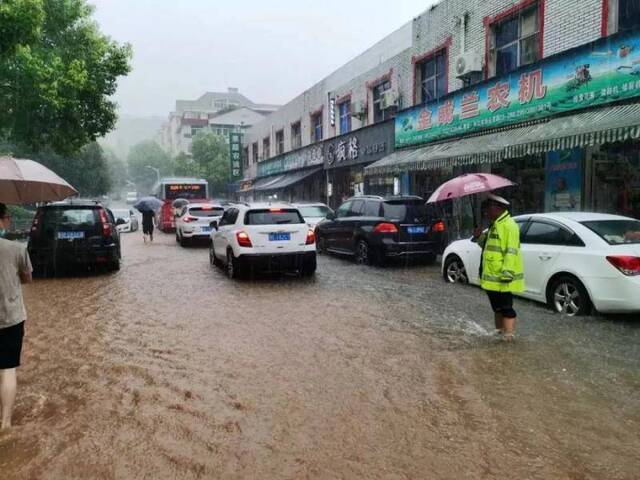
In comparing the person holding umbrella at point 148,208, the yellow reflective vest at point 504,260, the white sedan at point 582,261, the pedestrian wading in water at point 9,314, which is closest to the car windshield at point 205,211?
the person holding umbrella at point 148,208

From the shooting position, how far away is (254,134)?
139 ft

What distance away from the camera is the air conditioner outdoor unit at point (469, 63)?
14836 millimetres

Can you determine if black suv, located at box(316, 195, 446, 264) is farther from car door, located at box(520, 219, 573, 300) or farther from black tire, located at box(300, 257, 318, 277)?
Answer: car door, located at box(520, 219, 573, 300)

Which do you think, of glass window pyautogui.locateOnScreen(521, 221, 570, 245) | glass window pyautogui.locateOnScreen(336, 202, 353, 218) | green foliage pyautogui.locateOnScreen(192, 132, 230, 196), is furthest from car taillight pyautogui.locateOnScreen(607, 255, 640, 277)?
green foliage pyautogui.locateOnScreen(192, 132, 230, 196)

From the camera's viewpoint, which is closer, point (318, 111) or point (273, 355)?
point (273, 355)

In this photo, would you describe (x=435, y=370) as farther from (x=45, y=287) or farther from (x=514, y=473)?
(x=45, y=287)

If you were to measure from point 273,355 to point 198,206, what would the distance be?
1394cm

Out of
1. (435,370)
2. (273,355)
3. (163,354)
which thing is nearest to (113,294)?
(163,354)

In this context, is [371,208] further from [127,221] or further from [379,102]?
[127,221]

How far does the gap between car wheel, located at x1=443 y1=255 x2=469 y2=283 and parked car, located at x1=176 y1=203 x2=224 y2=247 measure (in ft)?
33.7

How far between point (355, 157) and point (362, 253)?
9575 mm

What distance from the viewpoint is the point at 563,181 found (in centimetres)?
1215

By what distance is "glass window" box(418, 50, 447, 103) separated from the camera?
17.1 meters

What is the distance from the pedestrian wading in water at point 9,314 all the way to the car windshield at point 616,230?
6547 mm
